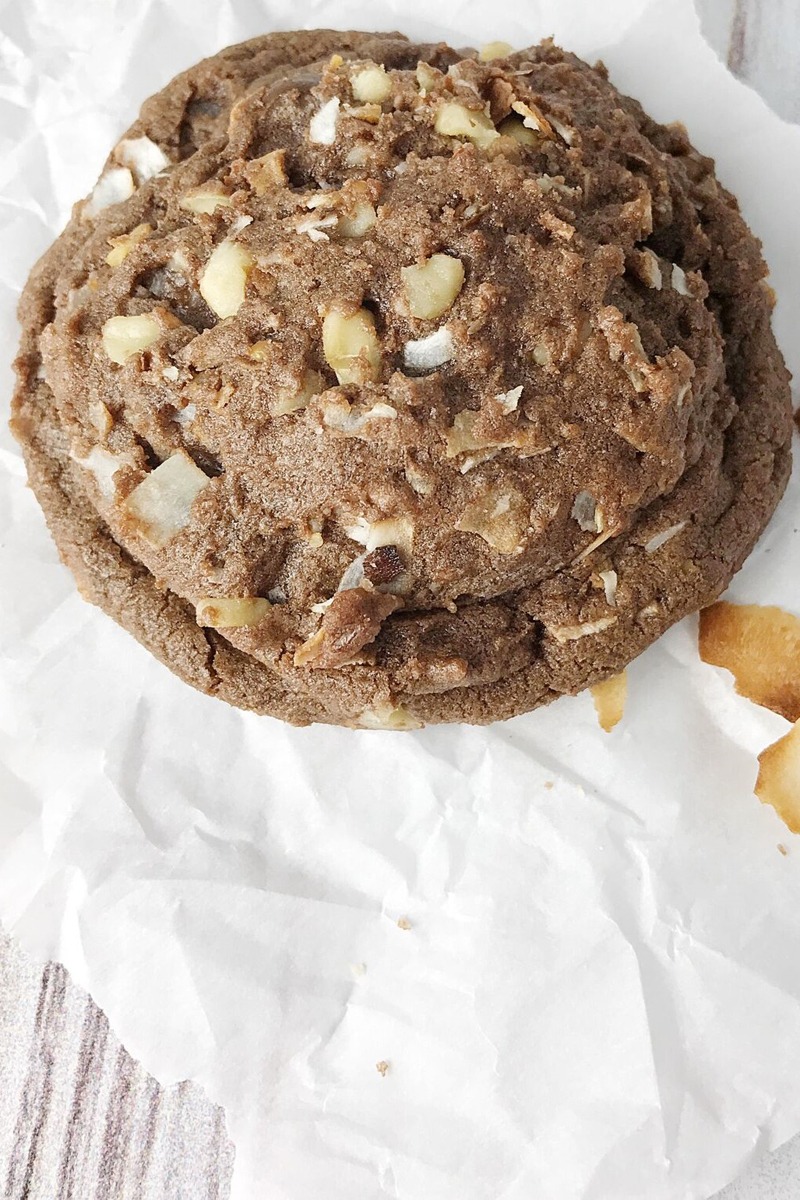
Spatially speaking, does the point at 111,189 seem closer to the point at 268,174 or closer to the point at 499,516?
the point at 268,174

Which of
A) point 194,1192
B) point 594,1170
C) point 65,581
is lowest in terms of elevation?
point 194,1192

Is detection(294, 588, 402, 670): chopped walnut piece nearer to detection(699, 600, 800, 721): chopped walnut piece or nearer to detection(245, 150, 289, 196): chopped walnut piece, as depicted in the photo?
detection(245, 150, 289, 196): chopped walnut piece

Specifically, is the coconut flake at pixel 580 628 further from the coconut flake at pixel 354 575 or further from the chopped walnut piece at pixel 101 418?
the chopped walnut piece at pixel 101 418

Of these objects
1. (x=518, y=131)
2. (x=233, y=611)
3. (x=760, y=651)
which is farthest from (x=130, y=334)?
(x=760, y=651)

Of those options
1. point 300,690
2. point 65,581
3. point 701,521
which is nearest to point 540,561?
point 701,521

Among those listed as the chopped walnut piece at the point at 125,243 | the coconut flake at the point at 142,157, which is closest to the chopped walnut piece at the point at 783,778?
the chopped walnut piece at the point at 125,243

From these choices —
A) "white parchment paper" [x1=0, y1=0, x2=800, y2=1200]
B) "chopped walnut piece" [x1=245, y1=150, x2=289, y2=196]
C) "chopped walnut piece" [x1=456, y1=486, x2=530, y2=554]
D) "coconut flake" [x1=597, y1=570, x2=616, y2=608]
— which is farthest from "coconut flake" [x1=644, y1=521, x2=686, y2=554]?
"chopped walnut piece" [x1=245, y1=150, x2=289, y2=196]

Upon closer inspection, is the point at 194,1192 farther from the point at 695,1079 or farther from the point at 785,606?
the point at 785,606
